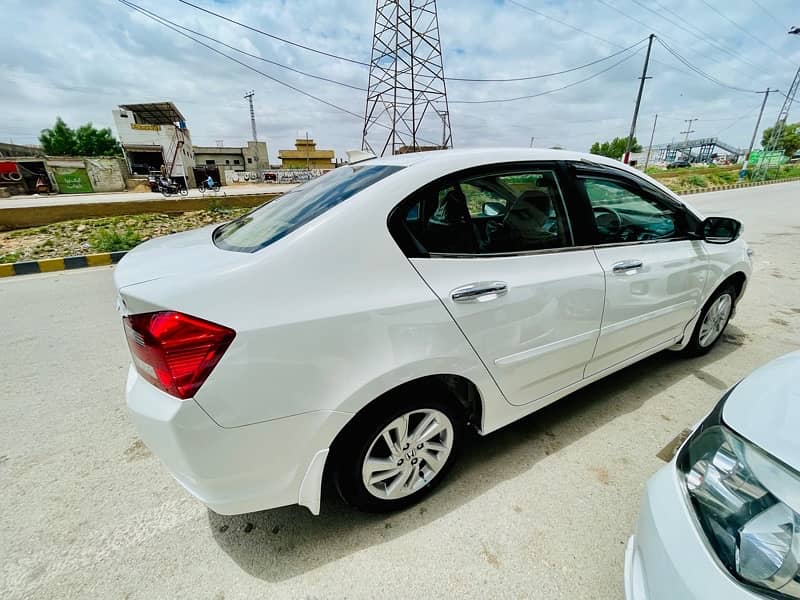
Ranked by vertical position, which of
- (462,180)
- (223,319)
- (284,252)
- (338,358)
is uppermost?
(462,180)

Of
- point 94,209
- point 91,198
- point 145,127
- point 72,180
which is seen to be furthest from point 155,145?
point 94,209

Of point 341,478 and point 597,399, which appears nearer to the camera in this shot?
point 341,478

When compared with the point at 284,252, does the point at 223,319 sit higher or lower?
lower

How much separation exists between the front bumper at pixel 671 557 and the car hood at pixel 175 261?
1.48m

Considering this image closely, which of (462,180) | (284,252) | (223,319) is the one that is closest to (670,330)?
(462,180)

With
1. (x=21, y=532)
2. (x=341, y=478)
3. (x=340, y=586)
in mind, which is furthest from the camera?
(x=21, y=532)

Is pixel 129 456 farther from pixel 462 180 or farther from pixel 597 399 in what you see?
pixel 597 399

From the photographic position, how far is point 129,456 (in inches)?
84.5

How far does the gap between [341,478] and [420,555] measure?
453 millimetres

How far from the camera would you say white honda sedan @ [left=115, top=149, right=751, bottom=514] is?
1.25 m

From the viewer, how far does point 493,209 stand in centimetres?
229

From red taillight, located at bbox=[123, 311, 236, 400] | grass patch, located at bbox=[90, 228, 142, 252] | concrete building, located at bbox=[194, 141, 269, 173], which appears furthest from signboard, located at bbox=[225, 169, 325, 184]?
red taillight, located at bbox=[123, 311, 236, 400]

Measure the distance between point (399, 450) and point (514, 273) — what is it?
3.06ft

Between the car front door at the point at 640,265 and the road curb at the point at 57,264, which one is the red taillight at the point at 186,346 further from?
the road curb at the point at 57,264
